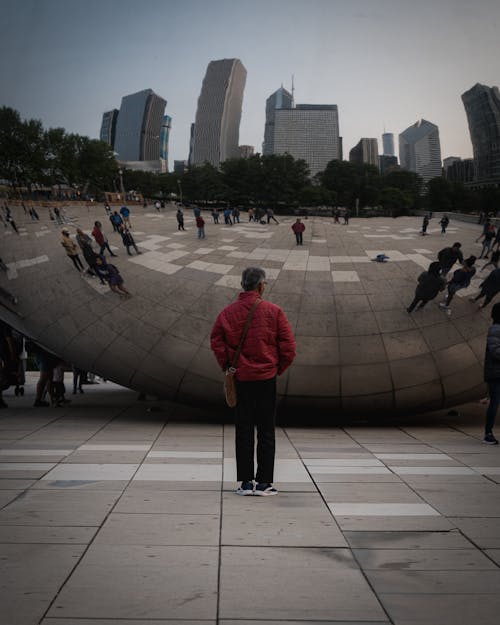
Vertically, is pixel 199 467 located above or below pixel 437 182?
below

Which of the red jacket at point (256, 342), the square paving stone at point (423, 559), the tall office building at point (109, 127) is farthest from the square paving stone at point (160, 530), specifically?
the tall office building at point (109, 127)

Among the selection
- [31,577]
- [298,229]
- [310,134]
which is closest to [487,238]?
[298,229]

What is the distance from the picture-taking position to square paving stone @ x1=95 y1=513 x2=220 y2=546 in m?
3.82

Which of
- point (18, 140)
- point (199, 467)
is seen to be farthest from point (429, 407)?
point (18, 140)

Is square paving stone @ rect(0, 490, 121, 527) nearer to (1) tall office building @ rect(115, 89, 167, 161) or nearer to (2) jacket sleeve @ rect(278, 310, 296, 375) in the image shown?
(2) jacket sleeve @ rect(278, 310, 296, 375)

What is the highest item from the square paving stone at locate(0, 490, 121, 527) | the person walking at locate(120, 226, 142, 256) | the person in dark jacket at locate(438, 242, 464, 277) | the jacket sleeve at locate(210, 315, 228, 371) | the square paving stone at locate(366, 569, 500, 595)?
the person walking at locate(120, 226, 142, 256)

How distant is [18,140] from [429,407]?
816 cm

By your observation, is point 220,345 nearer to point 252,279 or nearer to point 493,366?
point 252,279

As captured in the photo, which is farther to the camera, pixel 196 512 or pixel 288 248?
pixel 288 248

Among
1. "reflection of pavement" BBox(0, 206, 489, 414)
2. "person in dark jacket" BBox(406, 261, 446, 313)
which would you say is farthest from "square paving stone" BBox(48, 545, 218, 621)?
"person in dark jacket" BBox(406, 261, 446, 313)

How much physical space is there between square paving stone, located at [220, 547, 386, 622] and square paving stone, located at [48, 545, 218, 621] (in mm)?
133

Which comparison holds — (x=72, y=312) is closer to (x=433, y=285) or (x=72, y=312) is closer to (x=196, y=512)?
(x=196, y=512)

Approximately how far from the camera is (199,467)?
19.6ft

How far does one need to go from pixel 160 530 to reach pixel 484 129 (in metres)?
8.04
